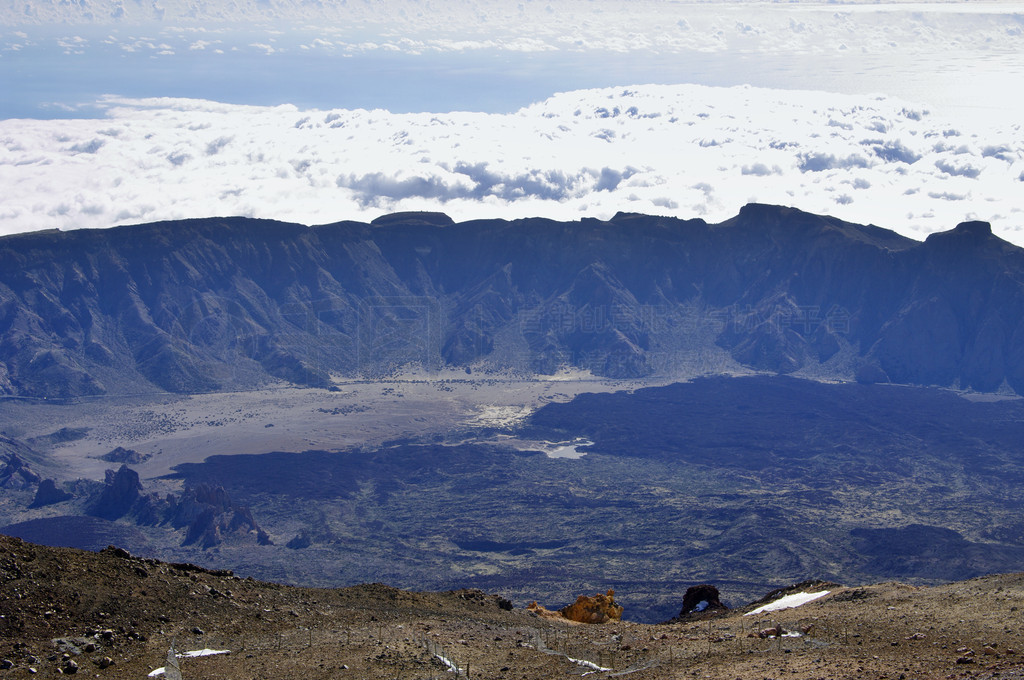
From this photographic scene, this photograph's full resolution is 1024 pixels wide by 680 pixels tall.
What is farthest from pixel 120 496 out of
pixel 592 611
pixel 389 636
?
pixel 389 636

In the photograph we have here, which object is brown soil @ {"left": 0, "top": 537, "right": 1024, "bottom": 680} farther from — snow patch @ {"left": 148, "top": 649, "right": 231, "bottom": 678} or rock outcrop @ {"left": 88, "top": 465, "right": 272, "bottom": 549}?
rock outcrop @ {"left": 88, "top": 465, "right": 272, "bottom": 549}

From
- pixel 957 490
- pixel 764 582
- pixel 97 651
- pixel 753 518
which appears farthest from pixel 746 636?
pixel 957 490

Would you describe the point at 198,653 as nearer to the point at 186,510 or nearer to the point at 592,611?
the point at 592,611

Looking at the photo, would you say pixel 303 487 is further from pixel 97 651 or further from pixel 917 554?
pixel 97 651

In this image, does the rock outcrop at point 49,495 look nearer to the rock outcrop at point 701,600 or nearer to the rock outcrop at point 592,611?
the rock outcrop at point 592,611

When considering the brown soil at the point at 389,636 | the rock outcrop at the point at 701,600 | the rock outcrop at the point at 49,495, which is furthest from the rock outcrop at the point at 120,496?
the brown soil at the point at 389,636

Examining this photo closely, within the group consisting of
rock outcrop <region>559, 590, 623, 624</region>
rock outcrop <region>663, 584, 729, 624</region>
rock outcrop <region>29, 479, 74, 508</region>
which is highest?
rock outcrop <region>559, 590, 623, 624</region>

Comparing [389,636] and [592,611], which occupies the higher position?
[389,636]

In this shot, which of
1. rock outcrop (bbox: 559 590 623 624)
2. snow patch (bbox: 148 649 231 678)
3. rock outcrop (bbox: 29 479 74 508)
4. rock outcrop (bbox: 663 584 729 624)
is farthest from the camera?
rock outcrop (bbox: 29 479 74 508)

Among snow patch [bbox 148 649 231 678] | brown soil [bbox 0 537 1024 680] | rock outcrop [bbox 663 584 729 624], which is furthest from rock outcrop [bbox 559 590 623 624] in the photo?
snow patch [bbox 148 649 231 678]
